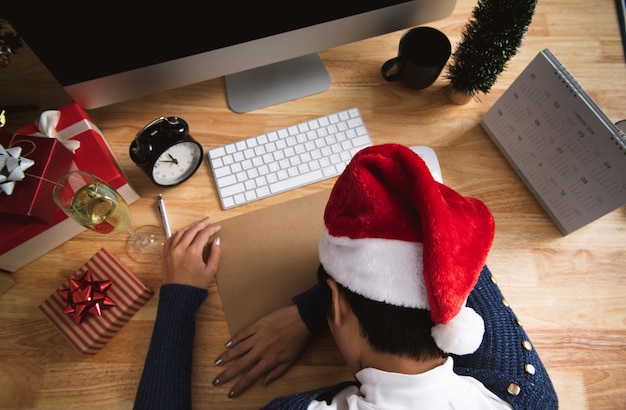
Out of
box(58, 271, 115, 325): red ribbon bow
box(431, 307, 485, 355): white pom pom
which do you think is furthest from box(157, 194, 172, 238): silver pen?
box(431, 307, 485, 355): white pom pom

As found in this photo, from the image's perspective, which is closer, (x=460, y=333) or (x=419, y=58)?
(x=460, y=333)

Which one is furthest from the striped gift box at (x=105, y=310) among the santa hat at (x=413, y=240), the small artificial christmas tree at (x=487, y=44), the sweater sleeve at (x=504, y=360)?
the small artificial christmas tree at (x=487, y=44)

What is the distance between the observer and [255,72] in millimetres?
798

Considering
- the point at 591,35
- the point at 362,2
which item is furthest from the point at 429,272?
the point at 591,35

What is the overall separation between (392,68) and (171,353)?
0.67 meters

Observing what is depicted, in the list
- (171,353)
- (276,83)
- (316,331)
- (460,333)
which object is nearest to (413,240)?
(460,333)

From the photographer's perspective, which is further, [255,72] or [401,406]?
[255,72]

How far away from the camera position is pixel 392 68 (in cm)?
79

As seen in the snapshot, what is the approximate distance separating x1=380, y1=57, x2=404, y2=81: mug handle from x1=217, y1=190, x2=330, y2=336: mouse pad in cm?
28

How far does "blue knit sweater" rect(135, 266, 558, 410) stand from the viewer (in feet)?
1.86

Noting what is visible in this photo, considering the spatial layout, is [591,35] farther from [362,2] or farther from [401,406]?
[401,406]

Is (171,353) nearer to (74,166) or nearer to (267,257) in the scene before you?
(267,257)

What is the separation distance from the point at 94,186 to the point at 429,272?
0.52 metres

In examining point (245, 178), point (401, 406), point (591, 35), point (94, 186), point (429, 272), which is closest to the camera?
point (429, 272)
